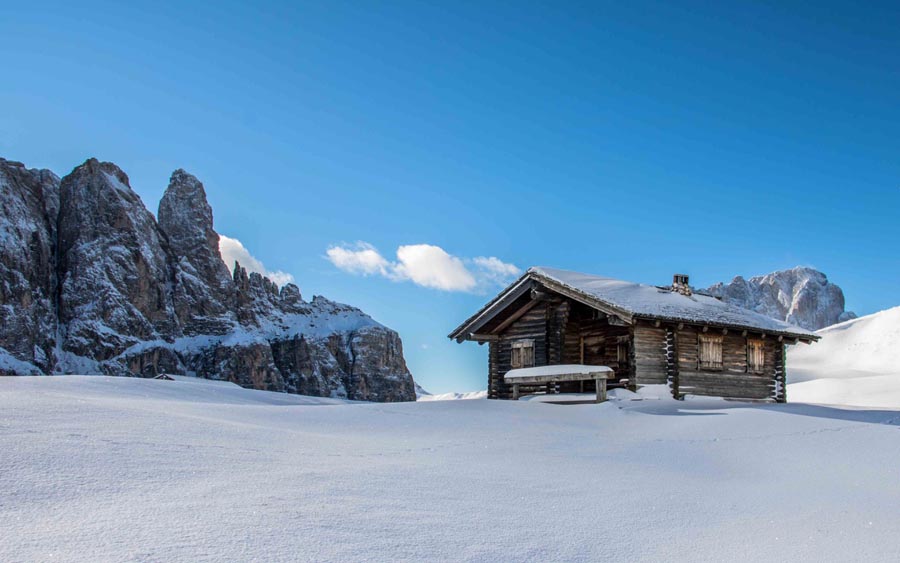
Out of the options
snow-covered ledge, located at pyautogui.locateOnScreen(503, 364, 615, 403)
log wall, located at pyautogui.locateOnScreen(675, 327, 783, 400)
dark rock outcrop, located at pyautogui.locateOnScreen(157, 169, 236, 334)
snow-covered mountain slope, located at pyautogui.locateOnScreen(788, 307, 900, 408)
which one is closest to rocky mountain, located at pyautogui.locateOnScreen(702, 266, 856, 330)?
snow-covered mountain slope, located at pyautogui.locateOnScreen(788, 307, 900, 408)

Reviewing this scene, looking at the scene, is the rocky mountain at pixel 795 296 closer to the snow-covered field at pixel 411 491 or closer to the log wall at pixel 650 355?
the log wall at pixel 650 355

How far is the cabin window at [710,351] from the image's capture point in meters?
22.5

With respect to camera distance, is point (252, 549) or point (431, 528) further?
point (431, 528)

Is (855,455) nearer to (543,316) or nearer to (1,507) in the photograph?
(1,507)

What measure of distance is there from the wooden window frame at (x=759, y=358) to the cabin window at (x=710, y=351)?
5.71 feet

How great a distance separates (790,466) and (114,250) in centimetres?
12153

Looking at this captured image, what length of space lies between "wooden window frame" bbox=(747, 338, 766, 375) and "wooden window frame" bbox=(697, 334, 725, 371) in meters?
1.58

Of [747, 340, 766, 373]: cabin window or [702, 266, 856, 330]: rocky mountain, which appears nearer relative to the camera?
[747, 340, 766, 373]: cabin window

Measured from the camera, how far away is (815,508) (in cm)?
710

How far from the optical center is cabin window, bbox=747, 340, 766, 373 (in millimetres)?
24031

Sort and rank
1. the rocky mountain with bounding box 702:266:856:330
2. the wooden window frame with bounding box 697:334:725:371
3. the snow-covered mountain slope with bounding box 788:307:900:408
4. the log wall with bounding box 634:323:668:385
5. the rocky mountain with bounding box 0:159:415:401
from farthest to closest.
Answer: the rocky mountain with bounding box 702:266:856:330, the rocky mountain with bounding box 0:159:415:401, the snow-covered mountain slope with bounding box 788:307:900:408, the wooden window frame with bounding box 697:334:725:371, the log wall with bounding box 634:323:668:385

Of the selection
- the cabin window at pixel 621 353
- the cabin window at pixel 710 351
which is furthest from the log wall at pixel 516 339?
the cabin window at pixel 710 351

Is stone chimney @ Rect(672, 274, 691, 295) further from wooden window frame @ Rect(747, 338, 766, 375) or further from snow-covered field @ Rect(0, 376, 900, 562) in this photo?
snow-covered field @ Rect(0, 376, 900, 562)

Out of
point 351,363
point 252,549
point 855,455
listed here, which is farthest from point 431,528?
point 351,363
